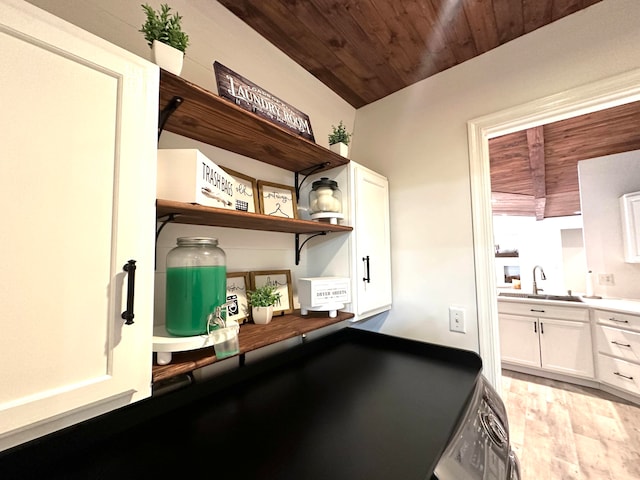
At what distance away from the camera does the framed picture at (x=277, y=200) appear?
1183 millimetres

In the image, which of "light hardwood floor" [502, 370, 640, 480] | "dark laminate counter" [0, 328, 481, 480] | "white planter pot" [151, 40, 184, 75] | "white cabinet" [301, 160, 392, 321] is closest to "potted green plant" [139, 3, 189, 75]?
"white planter pot" [151, 40, 184, 75]

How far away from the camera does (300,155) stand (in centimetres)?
120

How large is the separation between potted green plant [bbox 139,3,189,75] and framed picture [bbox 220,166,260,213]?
43 cm

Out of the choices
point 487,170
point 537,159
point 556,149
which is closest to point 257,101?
point 487,170

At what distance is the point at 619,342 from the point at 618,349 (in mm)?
72

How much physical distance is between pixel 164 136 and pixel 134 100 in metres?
0.36

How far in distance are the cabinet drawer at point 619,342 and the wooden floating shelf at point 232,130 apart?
3.06 metres

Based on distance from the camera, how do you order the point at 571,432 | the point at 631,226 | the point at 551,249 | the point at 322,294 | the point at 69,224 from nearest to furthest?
1. the point at 69,224
2. the point at 322,294
3. the point at 571,432
4. the point at 631,226
5. the point at 551,249

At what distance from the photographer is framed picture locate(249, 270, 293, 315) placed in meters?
1.16

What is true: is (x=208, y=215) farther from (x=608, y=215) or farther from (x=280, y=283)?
(x=608, y=215)

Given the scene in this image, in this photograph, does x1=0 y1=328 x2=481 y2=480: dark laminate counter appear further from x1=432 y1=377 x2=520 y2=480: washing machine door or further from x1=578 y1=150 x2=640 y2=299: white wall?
x1=578 y1=150 x2=640 y2=299: white wall

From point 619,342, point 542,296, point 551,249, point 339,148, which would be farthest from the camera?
point 551,249

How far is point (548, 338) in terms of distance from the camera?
2.74 meters

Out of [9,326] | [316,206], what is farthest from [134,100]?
[316,206]
